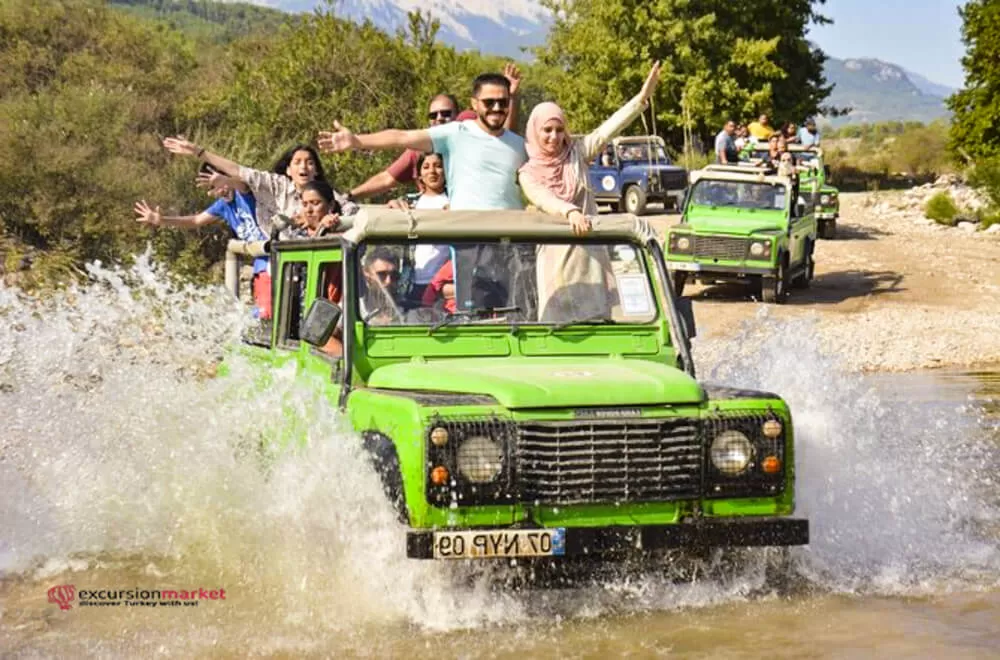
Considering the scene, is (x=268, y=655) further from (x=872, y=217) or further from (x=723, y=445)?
(x=872, y=217)

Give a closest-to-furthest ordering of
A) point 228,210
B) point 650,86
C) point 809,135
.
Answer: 1. point 650,86
2. point 228,210
3. point 809,135

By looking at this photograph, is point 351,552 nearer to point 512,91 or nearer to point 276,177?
point 512,91

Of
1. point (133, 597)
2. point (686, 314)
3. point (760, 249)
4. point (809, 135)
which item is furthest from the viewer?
point (809, 135)

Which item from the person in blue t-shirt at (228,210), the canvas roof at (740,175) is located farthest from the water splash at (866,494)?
the canvas roof at (740,175)

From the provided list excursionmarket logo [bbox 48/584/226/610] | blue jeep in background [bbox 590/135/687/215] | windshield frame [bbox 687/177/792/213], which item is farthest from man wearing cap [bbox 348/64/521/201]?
blue jeep in background [bbox 590/135/687/215]

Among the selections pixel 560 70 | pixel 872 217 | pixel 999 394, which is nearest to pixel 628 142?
pixel 872 217

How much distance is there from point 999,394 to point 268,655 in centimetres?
932

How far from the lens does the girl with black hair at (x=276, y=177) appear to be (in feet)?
30.5

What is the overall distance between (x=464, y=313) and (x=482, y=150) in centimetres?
123

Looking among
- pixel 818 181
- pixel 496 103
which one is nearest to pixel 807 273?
pixel 818 181

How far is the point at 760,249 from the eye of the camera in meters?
20.6

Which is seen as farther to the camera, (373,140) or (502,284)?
(373,140)

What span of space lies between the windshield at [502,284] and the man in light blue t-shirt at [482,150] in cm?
78

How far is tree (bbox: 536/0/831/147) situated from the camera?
157ft
